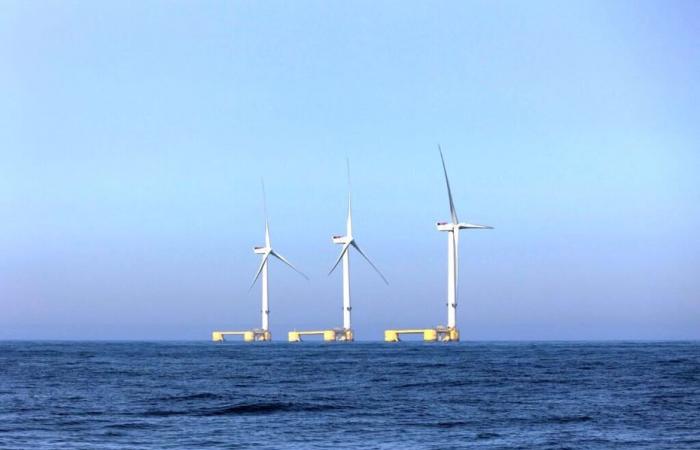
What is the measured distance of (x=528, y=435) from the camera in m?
47.2

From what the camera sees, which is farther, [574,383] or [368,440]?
[574,383]

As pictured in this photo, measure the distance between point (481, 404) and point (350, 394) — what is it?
34.0 ft

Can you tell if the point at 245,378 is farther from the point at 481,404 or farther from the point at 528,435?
the point at 528,435

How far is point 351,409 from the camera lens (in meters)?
59.3

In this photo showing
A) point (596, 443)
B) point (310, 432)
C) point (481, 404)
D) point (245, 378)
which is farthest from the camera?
point (245, 378)

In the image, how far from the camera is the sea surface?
4544cm

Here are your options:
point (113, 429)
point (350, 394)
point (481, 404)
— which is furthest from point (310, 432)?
point (350, 394)

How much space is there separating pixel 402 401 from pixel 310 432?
16419mm

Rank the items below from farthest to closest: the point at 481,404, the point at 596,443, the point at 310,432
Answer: the point at 481,404 < the point at 310,432 < the point at 596,443

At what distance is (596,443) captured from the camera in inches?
1763

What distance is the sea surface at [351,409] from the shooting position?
45438 millimetres

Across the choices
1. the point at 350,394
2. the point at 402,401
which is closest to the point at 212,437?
the point at 402,401

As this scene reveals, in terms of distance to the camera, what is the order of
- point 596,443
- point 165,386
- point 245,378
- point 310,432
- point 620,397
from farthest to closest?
point 245,378, point 165,386, point 620,397, point 310,432, point 596,443

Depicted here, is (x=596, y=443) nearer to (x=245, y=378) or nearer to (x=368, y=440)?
(x=368, y=440)
